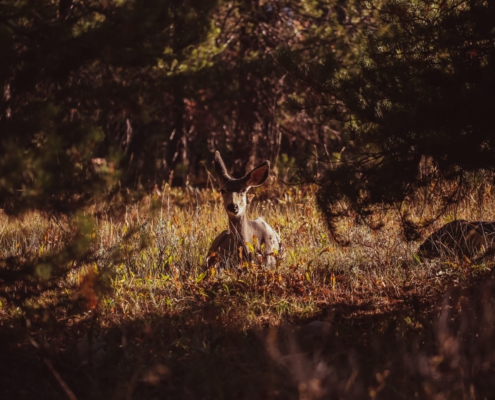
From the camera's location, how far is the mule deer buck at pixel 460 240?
276 inches

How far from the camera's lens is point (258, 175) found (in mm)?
7199

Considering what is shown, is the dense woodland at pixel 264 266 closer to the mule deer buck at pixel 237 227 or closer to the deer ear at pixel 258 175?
the mule deer buck at pixel 237 227

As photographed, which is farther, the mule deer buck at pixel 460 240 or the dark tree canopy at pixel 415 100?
the mule deer buck at pixel 460 240

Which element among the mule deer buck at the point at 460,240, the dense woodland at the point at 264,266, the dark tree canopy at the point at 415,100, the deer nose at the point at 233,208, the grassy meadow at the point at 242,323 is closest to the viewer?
the grassy meadow at the point at 242,323

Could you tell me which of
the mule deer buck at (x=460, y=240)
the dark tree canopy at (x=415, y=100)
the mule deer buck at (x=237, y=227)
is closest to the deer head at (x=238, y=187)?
the mule deer buck at (x=237, y=227)

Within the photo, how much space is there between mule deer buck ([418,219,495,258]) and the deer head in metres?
1.85

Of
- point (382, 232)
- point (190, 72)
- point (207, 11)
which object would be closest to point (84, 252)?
point (382, 232)

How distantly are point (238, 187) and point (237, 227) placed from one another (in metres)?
0.44

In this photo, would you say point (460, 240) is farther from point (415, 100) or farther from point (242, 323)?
point (242, 323)

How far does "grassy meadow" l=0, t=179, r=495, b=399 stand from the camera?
14.2 feet

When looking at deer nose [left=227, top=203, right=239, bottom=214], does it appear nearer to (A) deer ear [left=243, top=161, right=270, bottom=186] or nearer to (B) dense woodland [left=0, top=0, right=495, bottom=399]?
(A) deer ear [left=243, top=161, right=270, bottom=186]

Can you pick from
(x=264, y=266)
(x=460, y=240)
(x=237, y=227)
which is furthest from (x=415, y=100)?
(x=237, y=227)

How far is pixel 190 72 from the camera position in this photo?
10.3m

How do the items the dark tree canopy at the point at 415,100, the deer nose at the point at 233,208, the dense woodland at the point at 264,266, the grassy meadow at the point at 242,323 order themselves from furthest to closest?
the deer nose at the point at 233,208 < the dark tree canopy at the point at 415,100 < the dense woodland at the point at 264,266 < the grassy meadow at the point at 242,323
